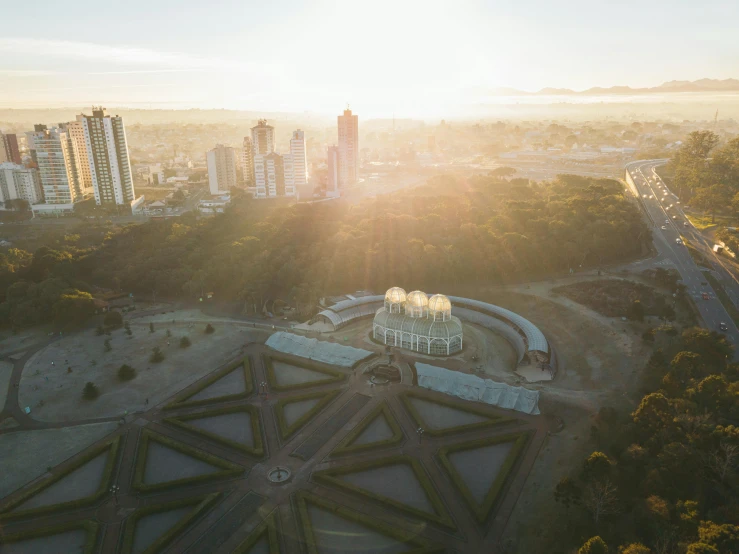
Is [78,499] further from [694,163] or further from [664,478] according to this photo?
[694,163]

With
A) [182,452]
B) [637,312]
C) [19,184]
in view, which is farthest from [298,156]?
[182,452]

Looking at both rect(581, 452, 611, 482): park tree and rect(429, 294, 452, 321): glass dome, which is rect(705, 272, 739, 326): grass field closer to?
rect(429, 294, 452, 321): glass dome

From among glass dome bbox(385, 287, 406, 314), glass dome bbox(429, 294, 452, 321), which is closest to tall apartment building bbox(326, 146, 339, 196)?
glass dome bbox(385, 287, 406, 314)

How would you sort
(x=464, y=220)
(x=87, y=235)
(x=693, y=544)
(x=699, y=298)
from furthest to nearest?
(x=87, y=235) < (x=464, y=220) < (x=699, y=298) < (x=693, y=544)

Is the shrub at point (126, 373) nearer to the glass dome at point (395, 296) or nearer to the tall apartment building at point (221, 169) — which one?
the glass dome at point (395, 296)

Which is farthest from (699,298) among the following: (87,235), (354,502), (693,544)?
(87,235)

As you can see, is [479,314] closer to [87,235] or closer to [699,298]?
[699,298]
